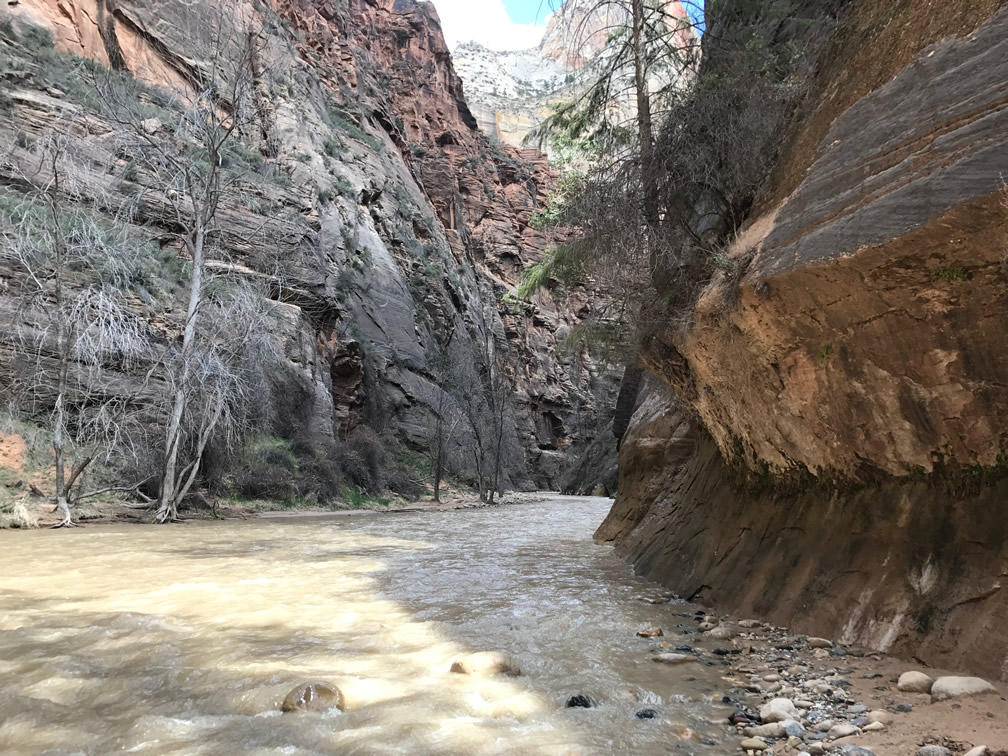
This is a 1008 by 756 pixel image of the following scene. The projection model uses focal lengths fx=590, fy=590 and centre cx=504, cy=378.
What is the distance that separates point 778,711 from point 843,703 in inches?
11.3

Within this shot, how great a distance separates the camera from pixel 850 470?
11.7 ft

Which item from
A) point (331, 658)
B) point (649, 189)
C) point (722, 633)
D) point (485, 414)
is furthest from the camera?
point (485, 414)

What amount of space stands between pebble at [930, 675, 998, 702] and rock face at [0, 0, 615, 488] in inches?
217

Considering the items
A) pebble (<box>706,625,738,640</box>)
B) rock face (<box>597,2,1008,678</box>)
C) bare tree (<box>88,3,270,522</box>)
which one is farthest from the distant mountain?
pebble (<box>706,625,738,640</box>)

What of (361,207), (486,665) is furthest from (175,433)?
(361,207)

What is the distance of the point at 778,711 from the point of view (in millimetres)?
2301

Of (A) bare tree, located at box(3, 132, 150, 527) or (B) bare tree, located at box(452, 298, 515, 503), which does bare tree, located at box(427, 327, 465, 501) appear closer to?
(B) bare tree, located at box(452, 298, 515, 503)

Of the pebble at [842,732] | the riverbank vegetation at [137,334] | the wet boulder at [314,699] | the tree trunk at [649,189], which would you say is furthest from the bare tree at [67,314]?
the pebble at [842,732]

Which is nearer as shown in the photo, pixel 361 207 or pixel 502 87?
pixel 361 207

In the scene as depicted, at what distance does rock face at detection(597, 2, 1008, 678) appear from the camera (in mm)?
2539

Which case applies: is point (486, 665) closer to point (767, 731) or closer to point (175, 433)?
point (767, 731)

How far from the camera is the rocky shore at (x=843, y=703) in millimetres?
1924

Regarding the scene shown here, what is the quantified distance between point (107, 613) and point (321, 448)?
51.2 ft

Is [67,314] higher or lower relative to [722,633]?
higher
